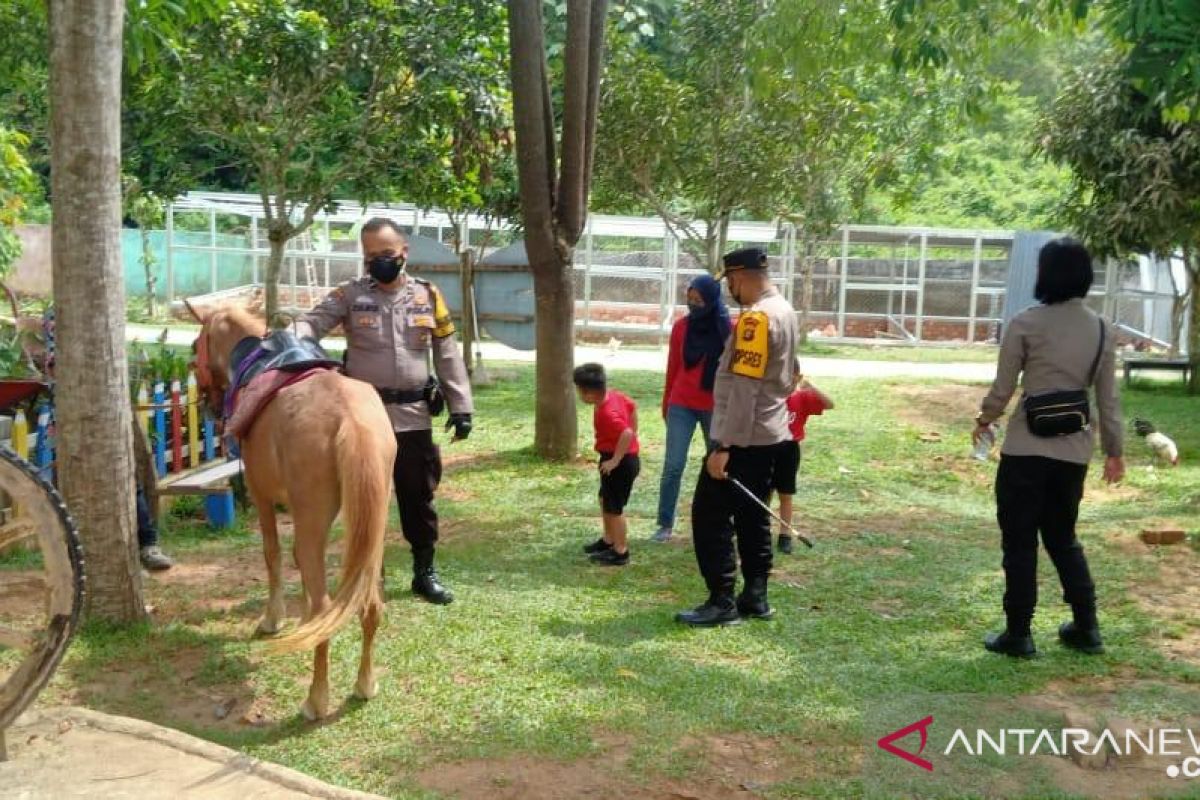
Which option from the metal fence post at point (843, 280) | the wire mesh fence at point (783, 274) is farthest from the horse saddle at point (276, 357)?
the metal fence post at point (843, 280)

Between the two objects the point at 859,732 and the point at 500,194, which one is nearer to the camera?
the point at 859,732

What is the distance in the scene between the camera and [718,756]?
4449 mm

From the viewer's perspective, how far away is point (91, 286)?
530cm

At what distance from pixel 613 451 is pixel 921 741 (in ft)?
10.2

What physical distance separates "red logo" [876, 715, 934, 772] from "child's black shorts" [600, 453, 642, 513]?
2776mm

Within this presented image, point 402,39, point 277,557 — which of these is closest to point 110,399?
point 277,557

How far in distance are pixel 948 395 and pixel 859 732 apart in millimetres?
12365

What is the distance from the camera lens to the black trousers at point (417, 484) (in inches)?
247

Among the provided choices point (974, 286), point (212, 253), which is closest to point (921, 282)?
point (974, 286)

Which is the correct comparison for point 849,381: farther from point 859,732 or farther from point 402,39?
point 859,732

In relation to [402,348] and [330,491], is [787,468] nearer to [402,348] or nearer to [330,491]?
[402,348]

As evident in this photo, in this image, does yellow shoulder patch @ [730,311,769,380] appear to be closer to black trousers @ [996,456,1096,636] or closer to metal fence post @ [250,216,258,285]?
black trousers @ [996,456,1096,636]

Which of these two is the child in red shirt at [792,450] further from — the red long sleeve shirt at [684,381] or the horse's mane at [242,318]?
the horse's mane at [242,318]

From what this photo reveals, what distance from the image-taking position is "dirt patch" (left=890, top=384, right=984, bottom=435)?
13789mm
